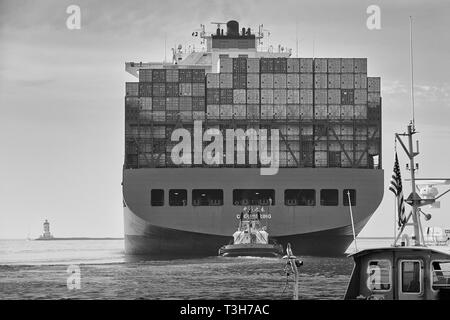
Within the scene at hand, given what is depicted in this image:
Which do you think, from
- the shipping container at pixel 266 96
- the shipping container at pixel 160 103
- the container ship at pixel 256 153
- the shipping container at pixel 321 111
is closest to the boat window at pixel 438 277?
the container ship at pixel 256 153

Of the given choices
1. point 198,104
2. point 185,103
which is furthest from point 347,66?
point 185,103

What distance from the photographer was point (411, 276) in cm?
1472

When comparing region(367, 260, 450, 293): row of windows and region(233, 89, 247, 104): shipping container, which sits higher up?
region(233, 89, 247, 104): shipping container

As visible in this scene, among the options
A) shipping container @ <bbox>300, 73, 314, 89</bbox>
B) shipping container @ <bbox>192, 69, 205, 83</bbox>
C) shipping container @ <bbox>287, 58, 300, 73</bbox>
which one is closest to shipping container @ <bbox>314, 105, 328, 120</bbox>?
shipping container @ <bbox>300, 73, 314, 89</bbox>

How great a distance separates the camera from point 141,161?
208ft

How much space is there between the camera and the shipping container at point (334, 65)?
63281mm

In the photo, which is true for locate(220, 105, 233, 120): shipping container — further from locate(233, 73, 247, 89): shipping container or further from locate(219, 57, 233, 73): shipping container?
locate(219, 57, 233, 73): shipping container

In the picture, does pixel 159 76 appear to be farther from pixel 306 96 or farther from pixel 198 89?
pixel 306 96

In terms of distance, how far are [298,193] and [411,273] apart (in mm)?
47841

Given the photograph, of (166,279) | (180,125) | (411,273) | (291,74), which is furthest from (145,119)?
(411,273)

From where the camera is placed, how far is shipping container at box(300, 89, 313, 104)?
62.8 m

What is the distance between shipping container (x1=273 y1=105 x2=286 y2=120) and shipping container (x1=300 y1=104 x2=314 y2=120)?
48.2 inches

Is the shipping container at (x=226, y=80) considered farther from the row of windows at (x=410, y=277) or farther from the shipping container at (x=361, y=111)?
the row of windows at (x=410, y=277)
